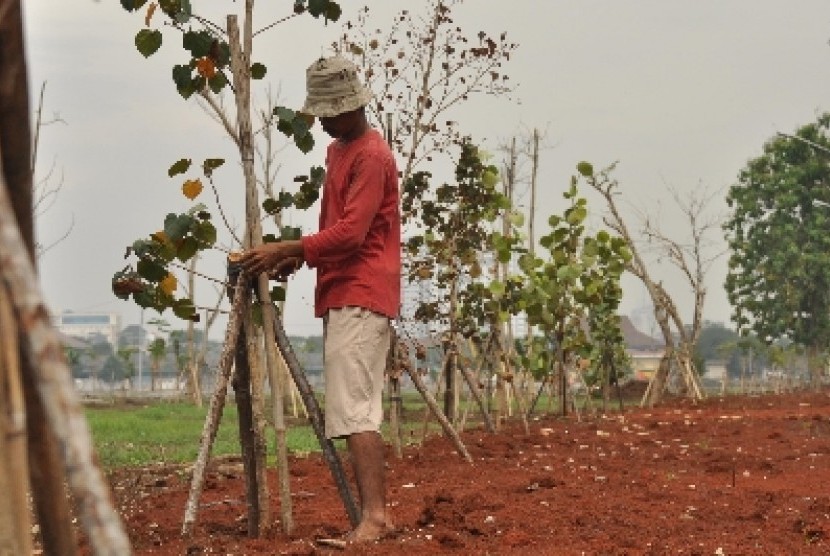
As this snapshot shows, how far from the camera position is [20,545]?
2010 mm

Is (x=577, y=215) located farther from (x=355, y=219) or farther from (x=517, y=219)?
(x=355, y=219)

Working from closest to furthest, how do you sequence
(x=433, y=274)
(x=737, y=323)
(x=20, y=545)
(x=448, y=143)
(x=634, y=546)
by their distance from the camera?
(x=20, y=545)
(x=634, y=546)
(x=448, y=143)
(x=433, y=274)
(x=737, y=323)

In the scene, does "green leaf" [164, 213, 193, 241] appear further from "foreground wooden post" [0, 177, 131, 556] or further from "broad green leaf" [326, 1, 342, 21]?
"foreground wooden post" [0, 177, 131, 556]

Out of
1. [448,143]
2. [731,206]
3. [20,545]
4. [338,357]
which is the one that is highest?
[731,206]

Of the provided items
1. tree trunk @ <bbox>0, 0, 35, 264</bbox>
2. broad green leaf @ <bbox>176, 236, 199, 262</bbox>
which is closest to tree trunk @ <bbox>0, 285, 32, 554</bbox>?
tree trunk @ <bbox>0, 0, 35, 264</bbox>

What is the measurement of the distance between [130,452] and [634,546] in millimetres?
9290

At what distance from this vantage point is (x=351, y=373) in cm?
547

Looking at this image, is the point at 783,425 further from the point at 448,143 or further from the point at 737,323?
the point at 737,323

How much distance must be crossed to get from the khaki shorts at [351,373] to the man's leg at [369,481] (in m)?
0.05

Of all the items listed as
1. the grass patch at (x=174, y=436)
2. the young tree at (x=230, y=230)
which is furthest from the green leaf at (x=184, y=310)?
the grass patch at (x=174, y=436)

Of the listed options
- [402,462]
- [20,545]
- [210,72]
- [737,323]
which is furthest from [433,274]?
[737,323]

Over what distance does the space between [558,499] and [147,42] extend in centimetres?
284

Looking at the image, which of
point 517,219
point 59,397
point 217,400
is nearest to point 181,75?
point 217,400

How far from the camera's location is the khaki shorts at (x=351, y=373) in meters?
5.45
